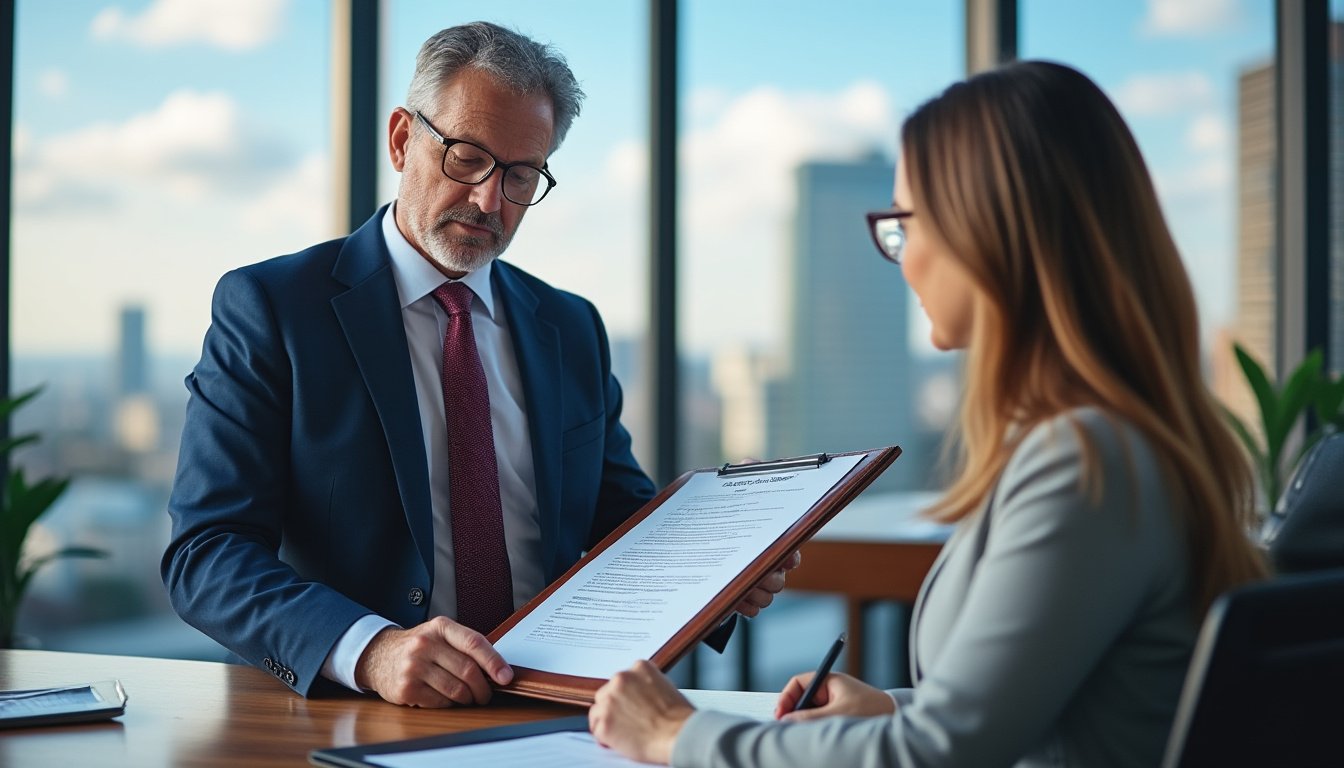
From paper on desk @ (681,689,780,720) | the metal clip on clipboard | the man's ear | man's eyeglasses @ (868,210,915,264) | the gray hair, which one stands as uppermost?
the gray hair

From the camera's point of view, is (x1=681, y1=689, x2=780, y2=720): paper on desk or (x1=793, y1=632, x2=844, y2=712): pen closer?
(x1=793, y1=632, x2=844, y2=712): pen

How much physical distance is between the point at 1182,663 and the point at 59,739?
3.63 feet

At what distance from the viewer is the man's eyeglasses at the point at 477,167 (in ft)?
6.33

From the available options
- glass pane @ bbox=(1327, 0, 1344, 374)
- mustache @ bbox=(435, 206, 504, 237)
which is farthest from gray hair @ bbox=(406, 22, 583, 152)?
glass pane @ bbox=(1327, 0, 1344, 374)

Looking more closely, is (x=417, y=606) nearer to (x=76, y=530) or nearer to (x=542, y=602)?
(x=542, y=602)

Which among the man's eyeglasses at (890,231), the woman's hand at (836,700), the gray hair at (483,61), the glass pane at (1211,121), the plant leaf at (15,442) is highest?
the glass pane at (1211,121)

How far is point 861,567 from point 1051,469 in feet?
9.77

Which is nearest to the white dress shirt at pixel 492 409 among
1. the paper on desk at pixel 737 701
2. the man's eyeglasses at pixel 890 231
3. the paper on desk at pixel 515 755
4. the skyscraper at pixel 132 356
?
the paper on desk at pixel 737 701

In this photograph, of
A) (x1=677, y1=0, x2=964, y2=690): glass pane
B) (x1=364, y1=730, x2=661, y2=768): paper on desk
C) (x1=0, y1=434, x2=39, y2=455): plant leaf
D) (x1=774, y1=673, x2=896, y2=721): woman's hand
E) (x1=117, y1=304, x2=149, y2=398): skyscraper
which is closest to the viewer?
(x1=364, y1=730, x2=661, y2=768): paper on desk

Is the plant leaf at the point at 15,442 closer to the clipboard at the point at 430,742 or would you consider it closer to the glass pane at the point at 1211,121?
the clipboard at the point at 430,742

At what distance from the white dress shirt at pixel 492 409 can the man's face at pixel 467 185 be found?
0.05 meters

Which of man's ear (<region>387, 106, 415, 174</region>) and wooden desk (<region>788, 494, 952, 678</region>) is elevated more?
man's ear (<region>387, 106, 415, 174</region>)

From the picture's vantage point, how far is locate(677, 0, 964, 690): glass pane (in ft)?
13.4

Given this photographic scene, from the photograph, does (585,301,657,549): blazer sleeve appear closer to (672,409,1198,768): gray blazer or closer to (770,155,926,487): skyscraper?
(672,409,1198,768): gray blazer
